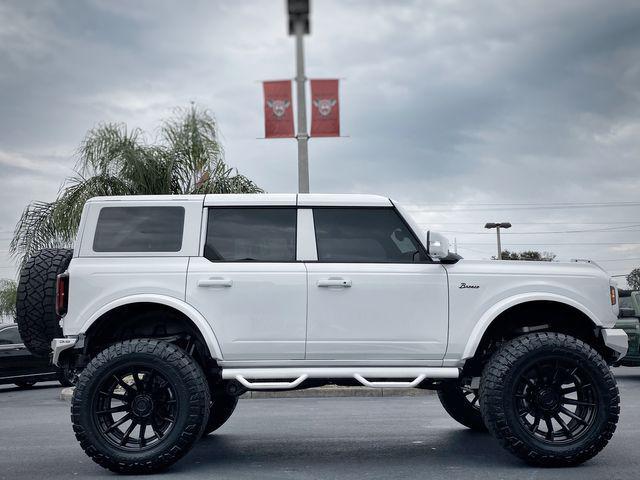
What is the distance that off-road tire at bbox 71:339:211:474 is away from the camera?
19.1 ft

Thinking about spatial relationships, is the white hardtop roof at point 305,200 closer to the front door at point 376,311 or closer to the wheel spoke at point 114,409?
the front door at point 376,311

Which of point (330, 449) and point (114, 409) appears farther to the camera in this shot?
point (330, 449)

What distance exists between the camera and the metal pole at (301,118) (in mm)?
14461

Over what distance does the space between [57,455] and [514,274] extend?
4228 millimetres

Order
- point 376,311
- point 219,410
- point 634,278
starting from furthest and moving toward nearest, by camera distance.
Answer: point 634,278
point 219,410
point 376,311

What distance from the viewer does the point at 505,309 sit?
6.17m

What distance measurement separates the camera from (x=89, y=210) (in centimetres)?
643

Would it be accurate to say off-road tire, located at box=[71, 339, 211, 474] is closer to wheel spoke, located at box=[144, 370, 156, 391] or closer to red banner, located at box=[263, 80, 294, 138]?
wheel spoke, located at box=[144, 370, 156, 391]

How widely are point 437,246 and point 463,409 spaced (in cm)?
261

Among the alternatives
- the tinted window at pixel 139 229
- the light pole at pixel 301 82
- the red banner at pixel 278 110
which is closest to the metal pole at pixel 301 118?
the light pole at pixel 301 82

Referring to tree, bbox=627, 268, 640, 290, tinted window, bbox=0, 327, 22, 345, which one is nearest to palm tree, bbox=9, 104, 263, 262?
tinted window, bbox=0, 327, 22, 345

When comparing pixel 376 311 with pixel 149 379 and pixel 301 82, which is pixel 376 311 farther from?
pixel 301 82

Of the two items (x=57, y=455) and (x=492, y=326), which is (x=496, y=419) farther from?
(x=57, y=455)

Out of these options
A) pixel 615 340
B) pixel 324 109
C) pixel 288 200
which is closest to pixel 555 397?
pixel 615 340
